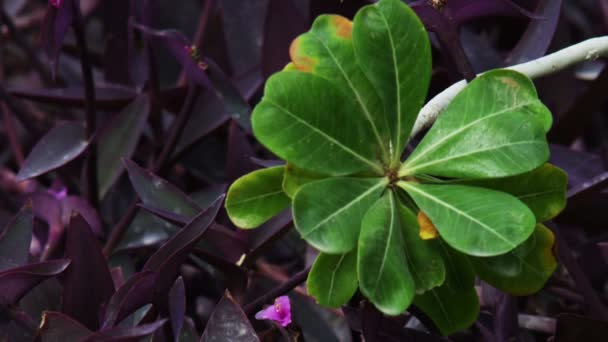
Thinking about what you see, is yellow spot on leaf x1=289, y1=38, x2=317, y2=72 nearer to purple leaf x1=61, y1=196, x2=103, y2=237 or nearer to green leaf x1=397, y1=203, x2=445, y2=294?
green leaf x1=397, y1=203, x2=445, y2=294

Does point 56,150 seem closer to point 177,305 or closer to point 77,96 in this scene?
point 77,96

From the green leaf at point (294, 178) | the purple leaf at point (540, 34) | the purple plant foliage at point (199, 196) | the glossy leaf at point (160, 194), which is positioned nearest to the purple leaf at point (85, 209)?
the purple plant foliage at point (199, 196)

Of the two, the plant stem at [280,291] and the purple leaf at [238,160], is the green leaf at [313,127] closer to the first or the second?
the plant stem at [280,291]

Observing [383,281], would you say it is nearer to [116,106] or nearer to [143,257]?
[143,257]

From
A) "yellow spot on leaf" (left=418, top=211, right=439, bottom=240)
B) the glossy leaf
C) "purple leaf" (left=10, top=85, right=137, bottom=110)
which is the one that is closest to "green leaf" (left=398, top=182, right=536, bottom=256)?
"yellow spot on leaf" (left=418, top=211, right=439, bottom=240)

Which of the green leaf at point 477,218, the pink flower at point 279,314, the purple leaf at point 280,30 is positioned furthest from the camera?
the purple leaf at point 280,30

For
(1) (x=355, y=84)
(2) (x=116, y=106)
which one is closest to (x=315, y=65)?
(1) (x=355, y=84)
